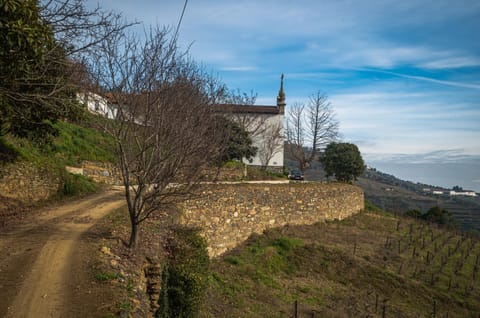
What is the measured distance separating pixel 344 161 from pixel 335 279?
69.2 ft

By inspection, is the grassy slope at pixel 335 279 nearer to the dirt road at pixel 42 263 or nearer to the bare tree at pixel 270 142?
the dirt road at pixel 42 263

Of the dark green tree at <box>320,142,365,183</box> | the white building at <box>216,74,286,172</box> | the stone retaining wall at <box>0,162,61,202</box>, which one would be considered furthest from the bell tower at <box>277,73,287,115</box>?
the stone retaining wall at <box>0,162,61,202</box>

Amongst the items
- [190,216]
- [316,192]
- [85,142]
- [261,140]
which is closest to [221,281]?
[190,216]

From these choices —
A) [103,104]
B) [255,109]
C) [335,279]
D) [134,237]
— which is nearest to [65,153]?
→ [103,104]

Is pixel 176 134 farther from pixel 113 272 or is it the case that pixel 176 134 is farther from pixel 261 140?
pixel 261 140

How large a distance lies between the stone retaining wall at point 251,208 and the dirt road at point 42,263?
3.45m

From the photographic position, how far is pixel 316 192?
18953 millimetres

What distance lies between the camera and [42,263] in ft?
21.5

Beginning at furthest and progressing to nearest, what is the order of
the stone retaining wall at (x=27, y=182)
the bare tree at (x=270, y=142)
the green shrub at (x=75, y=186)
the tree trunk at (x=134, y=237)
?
the bare tree at (x=270, y=142)
the green shrub at (x=75, y=186)
the stone retaining wall at (x=27, y=182)
the tree trunk at (x=134, y=237)

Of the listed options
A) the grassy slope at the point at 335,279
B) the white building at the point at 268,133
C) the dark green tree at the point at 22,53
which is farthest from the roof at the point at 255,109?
the dark green tree at the point at 22,53

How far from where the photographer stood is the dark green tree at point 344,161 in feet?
105

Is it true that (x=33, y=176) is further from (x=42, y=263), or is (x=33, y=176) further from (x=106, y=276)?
(x=106, y=276)

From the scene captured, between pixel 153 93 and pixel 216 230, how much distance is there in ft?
21.6

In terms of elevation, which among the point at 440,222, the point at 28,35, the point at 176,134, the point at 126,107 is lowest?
the point at 440,222
